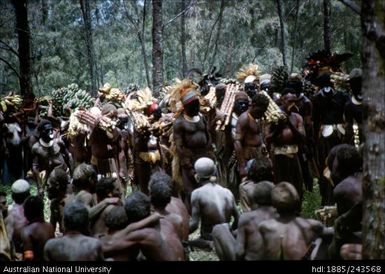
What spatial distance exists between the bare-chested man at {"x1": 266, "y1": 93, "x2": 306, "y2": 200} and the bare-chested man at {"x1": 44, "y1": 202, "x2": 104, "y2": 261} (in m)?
4.37

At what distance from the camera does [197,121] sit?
8.16 meters

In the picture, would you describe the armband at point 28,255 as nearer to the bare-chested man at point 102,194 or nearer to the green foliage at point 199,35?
the bare-chested man at point 102,194

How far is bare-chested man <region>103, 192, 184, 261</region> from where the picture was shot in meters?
→ 4.65

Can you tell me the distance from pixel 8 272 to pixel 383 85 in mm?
3391

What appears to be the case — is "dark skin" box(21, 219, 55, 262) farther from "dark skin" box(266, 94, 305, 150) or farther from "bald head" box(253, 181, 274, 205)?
"dark skin" box(266, 94, 305, 150)


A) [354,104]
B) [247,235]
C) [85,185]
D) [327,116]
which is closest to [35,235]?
[85,185]

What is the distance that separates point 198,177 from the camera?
6676 millimetres

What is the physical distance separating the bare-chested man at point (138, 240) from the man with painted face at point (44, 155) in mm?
5760

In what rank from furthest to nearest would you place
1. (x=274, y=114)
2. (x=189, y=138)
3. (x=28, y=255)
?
(x=274, y=114) → (x=189, y=138) → (x=28, y=255)

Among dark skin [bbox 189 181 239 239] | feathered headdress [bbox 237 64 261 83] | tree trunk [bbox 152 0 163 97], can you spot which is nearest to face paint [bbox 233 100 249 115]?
feathered headdress [bbox 237 64 261 83]

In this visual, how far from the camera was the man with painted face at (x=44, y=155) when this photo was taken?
1015 centimetres

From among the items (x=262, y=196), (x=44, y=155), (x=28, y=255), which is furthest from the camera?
(x=44, y=155)

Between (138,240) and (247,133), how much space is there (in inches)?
153

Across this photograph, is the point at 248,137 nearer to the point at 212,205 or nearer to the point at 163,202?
the point at 212,205
